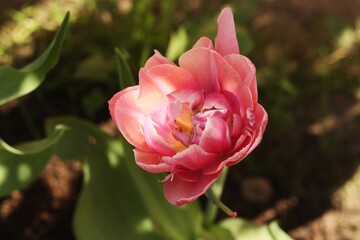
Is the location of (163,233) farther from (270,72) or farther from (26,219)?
(270,72)

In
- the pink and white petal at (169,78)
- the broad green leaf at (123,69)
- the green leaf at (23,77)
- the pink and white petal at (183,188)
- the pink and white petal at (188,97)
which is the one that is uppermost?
the pink and white petal at (169,78)

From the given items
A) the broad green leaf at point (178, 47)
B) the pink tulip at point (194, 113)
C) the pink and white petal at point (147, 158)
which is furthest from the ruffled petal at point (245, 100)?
the broad green leaf at point (178, 47)

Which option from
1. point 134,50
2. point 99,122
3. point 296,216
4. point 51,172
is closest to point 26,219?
point 51,172

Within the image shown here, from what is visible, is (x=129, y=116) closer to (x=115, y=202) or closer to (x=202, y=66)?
(x=202, y=66)

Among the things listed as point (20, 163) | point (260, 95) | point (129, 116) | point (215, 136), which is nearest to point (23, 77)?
point (20, 163)

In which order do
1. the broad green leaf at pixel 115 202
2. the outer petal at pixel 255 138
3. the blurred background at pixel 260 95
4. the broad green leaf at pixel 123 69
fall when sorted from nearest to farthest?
the outer petal at pixel 255 138 < the broad green leaf at pixel 123 69 < the broad green leaf at pixel 115 202 < the blurred background at pixel 260 95

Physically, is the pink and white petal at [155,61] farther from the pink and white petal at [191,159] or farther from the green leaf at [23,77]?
the green leaf at [23,77]
